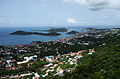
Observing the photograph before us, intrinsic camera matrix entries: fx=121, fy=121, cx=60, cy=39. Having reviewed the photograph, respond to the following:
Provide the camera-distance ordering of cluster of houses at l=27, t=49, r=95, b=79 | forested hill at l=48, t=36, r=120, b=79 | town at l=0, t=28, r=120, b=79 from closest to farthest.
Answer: forested hill at l=48, t=36, r=120, b=79, cluster of houses at l=27, t=49, r=95, b=79, town at l=0, t=28, r=120, b=79

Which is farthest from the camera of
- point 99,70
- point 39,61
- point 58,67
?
point 39,61

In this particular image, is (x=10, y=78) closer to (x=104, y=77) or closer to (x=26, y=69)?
(x=26, y=69)

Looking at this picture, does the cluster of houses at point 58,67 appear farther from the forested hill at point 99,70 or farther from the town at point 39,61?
the forested hill at point 99,70

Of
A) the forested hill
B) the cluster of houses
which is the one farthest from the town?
the forested hill

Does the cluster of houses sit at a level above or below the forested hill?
below

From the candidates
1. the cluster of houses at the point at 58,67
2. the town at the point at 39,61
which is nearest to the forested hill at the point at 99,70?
the cluster of houses at the point at 58,67

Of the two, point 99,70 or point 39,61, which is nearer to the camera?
point 99,70

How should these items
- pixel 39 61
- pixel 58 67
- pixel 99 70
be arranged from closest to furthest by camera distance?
pixel 99 70 < pixel 58 67 < pixel 39 61

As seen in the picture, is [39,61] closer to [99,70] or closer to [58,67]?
[58,67]

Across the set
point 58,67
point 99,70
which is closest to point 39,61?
point 58,67

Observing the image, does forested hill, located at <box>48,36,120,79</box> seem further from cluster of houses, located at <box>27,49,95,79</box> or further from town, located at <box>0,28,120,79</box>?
town, located at <box>0,28,120,79</box>

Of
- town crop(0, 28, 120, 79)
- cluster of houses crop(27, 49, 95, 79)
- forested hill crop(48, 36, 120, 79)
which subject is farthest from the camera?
town crop(0, 28, 120, 79)
